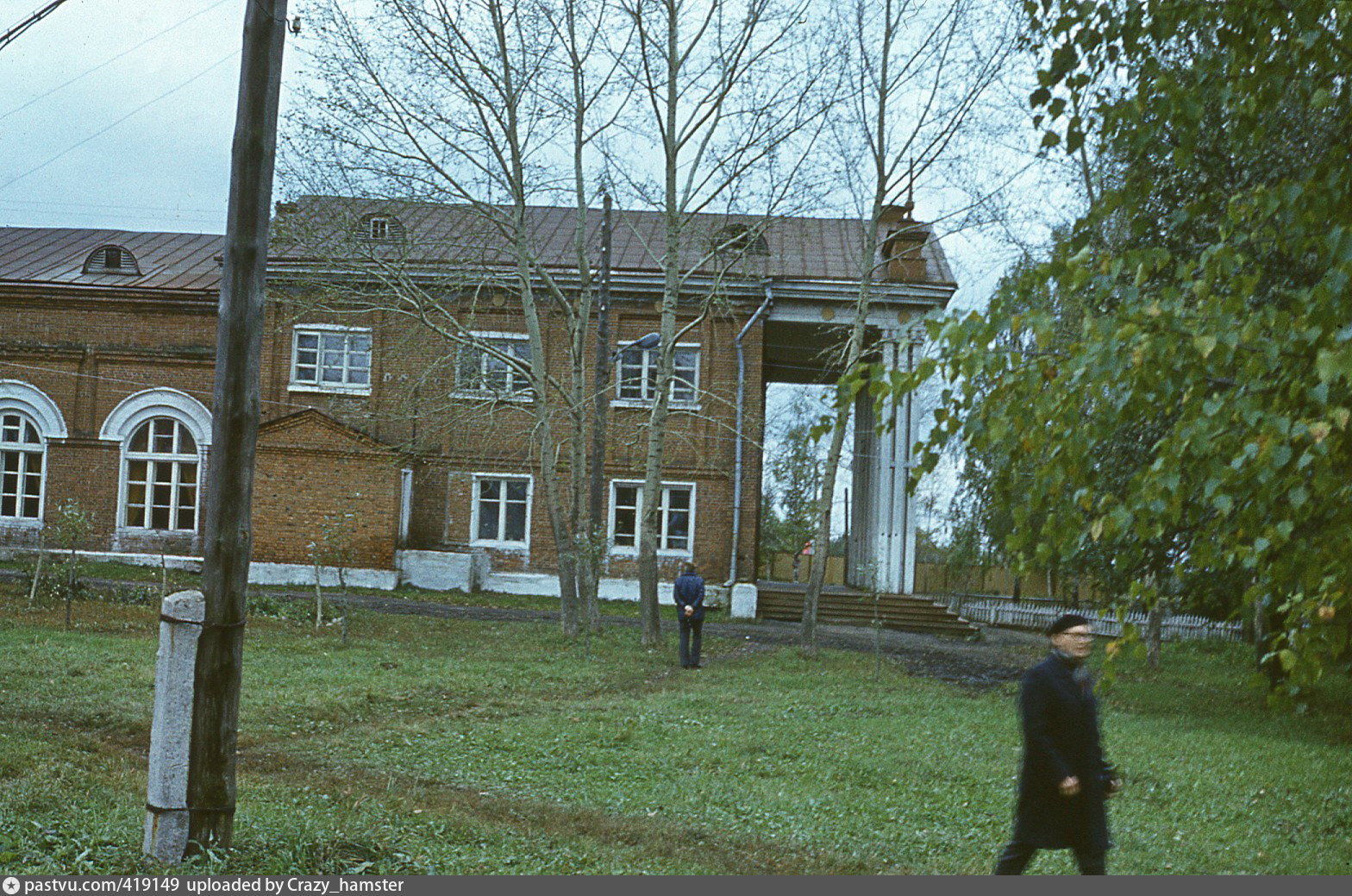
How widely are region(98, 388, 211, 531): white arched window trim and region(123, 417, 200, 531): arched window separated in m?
0.10

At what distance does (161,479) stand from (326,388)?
16.0ft

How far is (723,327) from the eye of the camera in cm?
2956

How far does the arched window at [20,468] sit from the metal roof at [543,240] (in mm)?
10310

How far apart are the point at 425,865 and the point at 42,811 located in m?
2.44

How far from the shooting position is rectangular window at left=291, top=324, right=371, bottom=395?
29656 mm

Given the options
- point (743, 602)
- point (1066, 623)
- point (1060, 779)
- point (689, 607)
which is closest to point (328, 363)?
point (743, 602)

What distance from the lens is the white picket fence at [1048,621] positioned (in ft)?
108

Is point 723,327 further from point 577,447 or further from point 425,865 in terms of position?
point 425,865

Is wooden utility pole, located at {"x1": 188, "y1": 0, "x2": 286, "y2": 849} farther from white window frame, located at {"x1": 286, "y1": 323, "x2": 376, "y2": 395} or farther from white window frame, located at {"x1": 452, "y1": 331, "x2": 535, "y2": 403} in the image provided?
white window frame, located at {"x1": 286, "y1": 323, "x2": 376, "y2": 395}

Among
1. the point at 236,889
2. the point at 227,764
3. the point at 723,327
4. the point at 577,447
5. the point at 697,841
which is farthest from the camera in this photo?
the point at 723,327

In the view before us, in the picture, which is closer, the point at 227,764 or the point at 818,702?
the point at 227,764

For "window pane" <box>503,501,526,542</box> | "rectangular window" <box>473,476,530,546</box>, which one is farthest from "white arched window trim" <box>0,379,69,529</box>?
"window pane" <box>503,501,526,542</box>

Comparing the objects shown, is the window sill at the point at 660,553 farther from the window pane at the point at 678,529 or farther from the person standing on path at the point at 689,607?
the person standing on path at the point at 689,607

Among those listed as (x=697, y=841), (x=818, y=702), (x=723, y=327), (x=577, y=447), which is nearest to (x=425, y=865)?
(x=697, y=841)
